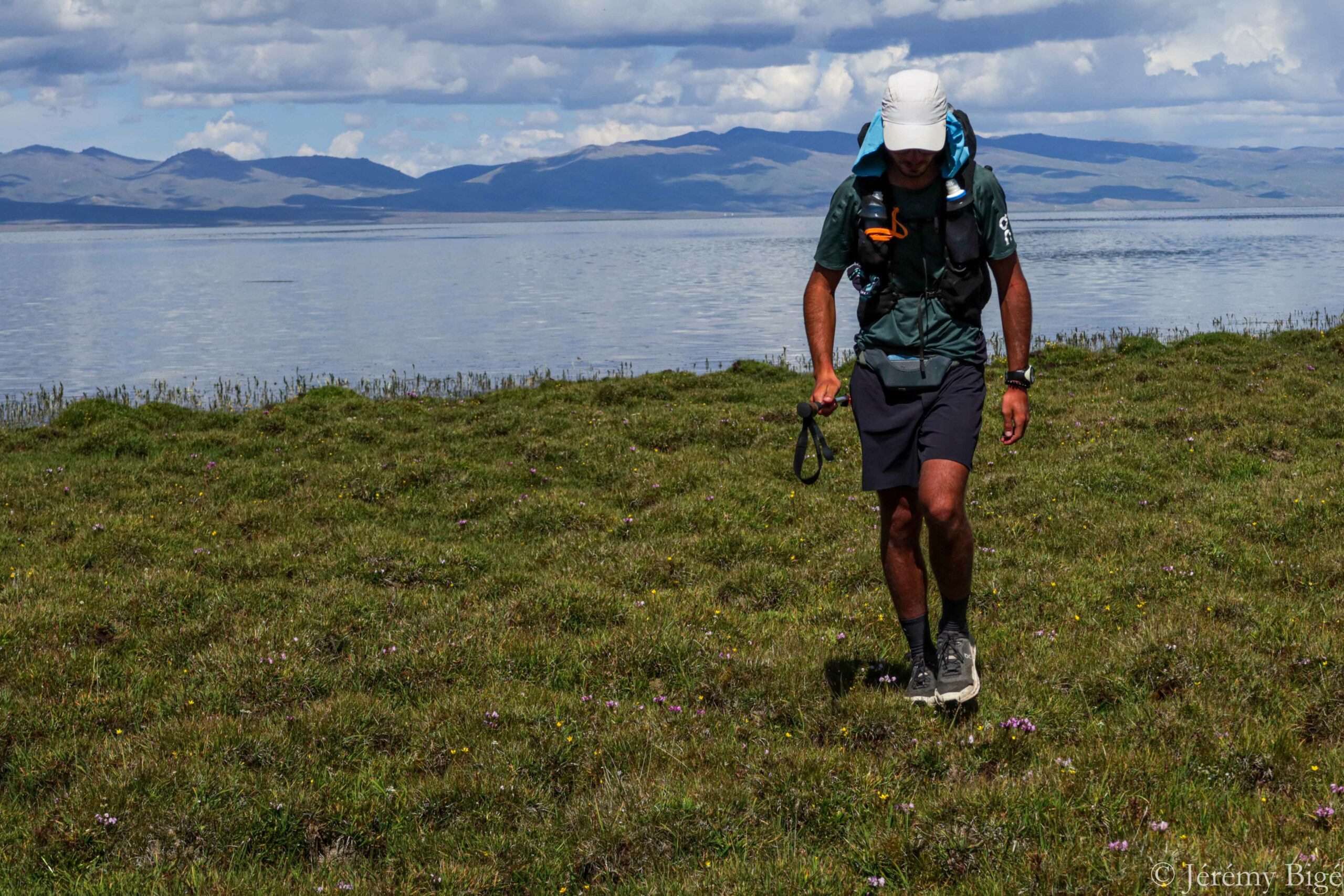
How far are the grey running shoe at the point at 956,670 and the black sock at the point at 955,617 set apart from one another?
0.03m

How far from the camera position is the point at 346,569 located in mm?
11352

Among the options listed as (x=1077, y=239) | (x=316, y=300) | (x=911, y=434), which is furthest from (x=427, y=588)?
(x=1077, y=239)

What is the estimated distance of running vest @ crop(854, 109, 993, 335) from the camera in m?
6.85

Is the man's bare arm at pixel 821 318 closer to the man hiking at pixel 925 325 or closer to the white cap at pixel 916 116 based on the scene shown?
the man hiking at pixel 925 325

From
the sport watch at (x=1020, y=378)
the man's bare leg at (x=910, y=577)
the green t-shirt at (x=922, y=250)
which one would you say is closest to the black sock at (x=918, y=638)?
the man's bare leg at (x=910, y=577)

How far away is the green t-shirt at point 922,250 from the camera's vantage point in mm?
6949

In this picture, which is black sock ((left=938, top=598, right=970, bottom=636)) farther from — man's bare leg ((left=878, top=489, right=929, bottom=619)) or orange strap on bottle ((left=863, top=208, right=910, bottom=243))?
orange strap on bottle ((left=863, top=208, right=910, bottom=243))

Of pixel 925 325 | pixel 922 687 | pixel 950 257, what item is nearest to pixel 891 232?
pixel 950 257

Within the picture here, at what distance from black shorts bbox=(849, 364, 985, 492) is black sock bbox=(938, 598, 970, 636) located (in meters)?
0.94

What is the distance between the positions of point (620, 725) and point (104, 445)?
1572cm

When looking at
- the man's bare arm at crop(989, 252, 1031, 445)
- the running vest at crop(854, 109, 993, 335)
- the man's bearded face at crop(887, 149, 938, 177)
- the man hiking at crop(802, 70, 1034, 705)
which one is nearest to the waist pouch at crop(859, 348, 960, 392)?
the man hiking at crop(802, 70, 1034, 705)

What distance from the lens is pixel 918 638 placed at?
293 inches

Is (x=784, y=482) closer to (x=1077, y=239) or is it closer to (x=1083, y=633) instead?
(x=1083, y=633)

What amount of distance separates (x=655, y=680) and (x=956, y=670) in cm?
222
